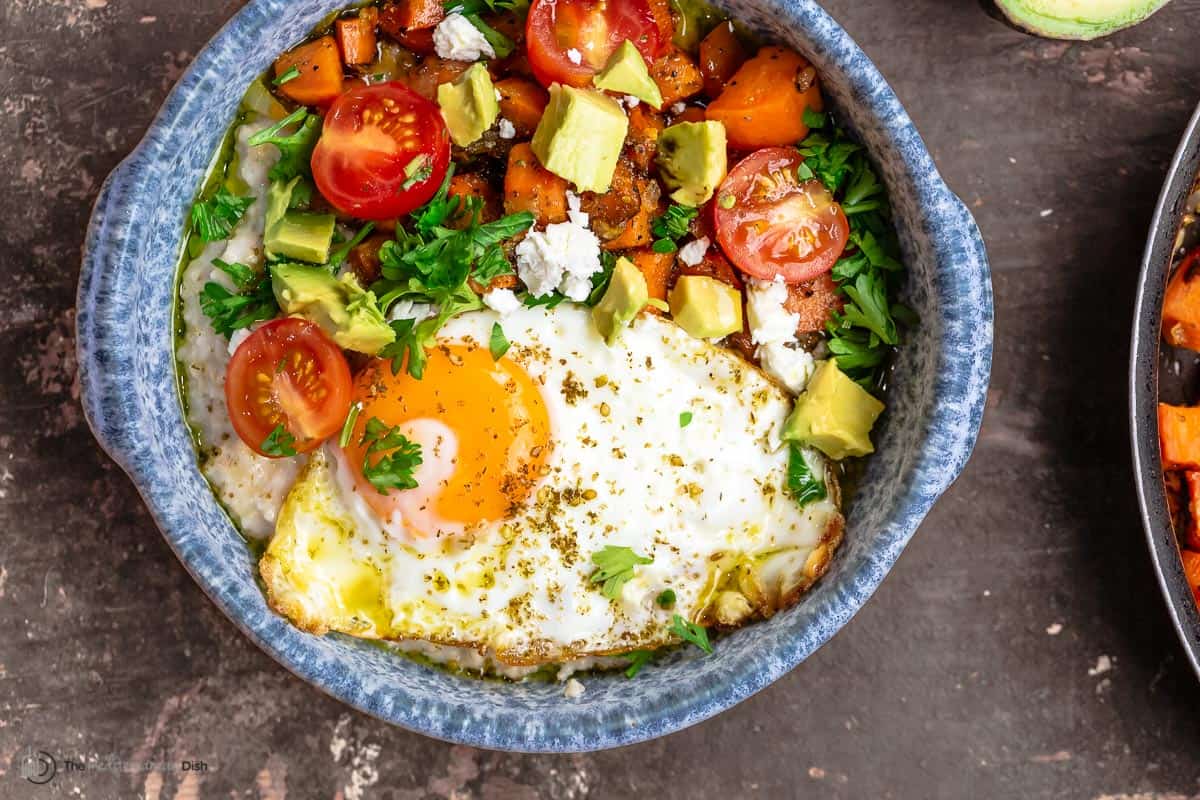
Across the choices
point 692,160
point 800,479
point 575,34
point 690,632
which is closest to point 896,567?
point 800,479

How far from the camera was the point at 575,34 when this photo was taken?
198 centimetres

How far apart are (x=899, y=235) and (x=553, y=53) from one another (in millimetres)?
830

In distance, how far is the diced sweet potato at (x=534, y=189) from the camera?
6.52 feet

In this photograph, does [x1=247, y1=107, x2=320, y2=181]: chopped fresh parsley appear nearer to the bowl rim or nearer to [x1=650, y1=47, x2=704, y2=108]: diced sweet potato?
[x1=650, y1=47, x2=704, y2=108]: diced sweet potato

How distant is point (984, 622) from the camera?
2.48 meters

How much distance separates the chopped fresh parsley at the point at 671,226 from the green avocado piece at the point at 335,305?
1.94 feet

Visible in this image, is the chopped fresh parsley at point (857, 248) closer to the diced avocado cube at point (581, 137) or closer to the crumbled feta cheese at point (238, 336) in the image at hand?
the diced avocado cube at point (581, 137)

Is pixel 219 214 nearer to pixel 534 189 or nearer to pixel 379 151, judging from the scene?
pixel 379 151

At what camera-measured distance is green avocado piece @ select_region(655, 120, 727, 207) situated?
1967 millimetres

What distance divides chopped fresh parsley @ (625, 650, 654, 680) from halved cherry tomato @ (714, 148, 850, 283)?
A: 2.85ft

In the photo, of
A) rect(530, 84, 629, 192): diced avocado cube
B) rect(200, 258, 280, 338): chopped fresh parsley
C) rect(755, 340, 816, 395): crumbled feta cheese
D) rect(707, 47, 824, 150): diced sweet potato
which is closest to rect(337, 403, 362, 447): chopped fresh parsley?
rect(200, 258, 280, 338): chopped fresh parsley

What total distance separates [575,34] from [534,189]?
321 millimetres

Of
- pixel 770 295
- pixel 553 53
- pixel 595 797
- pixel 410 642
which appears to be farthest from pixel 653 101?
pixel 595 797

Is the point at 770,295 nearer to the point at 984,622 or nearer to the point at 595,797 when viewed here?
the point at 984,622
